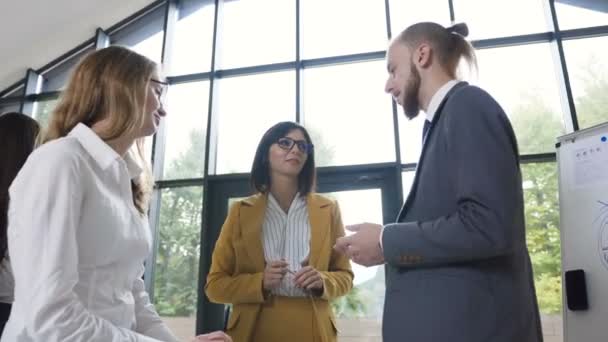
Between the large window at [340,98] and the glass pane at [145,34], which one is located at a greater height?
the glass pane at [145,34]

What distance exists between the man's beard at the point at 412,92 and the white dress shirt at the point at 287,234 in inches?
28.7

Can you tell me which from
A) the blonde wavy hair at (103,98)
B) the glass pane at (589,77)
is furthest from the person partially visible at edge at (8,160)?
the glass pane at (589,77)

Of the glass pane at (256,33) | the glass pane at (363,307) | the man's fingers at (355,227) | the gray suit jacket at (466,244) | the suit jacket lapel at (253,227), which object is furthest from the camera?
the glass pane at (256,33)

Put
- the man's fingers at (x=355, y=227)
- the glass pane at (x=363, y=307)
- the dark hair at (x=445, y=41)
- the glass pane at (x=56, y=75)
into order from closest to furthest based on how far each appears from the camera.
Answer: the man's fingers at (x=355, y=227) → the dark hair at (x=445, y=41) → the glass pane at (x=363, y=307) → the glass pane at (x=56, y=75)

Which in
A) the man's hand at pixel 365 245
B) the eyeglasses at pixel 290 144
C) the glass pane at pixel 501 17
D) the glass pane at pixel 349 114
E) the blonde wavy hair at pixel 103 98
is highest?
the glass pane at pixel 501 17

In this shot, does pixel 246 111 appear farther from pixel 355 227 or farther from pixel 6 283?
pixel 355 227

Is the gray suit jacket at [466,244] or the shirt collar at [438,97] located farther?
the shirt collar at [438,97]

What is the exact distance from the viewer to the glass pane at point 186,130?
3785mm

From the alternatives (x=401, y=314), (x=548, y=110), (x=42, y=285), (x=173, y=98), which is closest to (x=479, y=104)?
(x=401, y=314)


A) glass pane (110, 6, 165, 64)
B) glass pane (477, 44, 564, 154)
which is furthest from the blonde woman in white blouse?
glass pane (110, 6, 165, 64)

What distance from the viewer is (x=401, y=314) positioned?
914 mm

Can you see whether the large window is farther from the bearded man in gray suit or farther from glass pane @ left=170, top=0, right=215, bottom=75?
the bearded man in gray suit

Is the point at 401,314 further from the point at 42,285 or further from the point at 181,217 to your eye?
the point at 181,217

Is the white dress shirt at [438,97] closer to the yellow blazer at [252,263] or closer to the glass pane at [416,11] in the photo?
the yellow blazer at [252,263]
